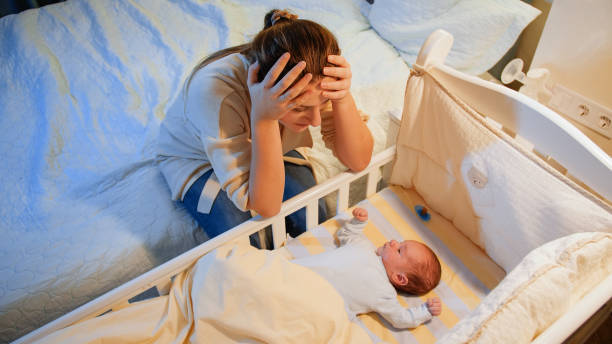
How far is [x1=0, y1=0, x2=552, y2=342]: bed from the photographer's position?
1011mm

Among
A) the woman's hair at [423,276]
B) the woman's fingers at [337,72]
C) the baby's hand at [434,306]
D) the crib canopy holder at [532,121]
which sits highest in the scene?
the woman's fingers at [337,72]

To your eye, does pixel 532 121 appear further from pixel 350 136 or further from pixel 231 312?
pixel 231 312

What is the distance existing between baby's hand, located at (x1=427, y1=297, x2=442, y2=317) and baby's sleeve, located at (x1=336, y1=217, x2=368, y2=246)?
25 centimetres

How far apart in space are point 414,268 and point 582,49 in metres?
0.79

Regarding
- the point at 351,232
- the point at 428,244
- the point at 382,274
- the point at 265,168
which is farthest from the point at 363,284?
the point at 265,168

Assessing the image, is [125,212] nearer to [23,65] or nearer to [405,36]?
[23,65]

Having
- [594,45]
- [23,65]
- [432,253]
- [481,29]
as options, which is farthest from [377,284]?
[23,65]

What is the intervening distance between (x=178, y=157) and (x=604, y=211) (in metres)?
1.03

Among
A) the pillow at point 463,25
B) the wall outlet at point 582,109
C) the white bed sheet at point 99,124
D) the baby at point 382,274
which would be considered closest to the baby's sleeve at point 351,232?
the baby at point 382,274

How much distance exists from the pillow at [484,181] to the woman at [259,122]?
0.18m

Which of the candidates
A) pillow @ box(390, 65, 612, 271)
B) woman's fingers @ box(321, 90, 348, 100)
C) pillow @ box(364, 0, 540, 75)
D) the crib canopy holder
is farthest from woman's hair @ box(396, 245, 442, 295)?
pillow @ box(364, 0, 540, 75)

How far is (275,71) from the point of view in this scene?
67 cm

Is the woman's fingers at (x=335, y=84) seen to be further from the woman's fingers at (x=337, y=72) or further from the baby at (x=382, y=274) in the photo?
the baby at (x=382, y=274)

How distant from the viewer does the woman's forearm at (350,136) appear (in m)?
0.94
